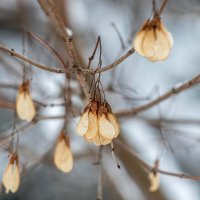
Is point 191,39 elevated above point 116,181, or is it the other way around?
point 191,39

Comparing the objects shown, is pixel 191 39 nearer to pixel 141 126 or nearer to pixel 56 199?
pixel 141 126

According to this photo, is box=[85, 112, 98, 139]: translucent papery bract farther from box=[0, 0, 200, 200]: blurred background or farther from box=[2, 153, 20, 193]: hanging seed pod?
box=[0, 0, 200, 200]: blurred background

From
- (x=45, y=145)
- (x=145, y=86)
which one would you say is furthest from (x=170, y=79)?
(x=45, y=145)

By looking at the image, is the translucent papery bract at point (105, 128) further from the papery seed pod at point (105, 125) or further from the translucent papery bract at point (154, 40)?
the translucent papery bract at point (154, 40)

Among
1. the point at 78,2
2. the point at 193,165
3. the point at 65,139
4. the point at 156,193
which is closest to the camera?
the point at 65,139

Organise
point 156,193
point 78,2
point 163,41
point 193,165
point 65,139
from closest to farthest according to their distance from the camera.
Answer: point 163,41 < point 65,139 < point 156,193 < point 78,2 < point 193,165

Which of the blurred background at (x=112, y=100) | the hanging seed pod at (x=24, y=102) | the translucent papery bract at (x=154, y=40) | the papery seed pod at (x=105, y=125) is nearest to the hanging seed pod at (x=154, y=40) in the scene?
the translucent papery bract at (x=154, y=40)

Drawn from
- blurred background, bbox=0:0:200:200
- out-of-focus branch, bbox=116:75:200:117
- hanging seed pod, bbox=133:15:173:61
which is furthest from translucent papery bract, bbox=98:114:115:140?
blurred background, bbox=0:0:200:200

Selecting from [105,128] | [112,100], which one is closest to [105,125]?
[105,128]
